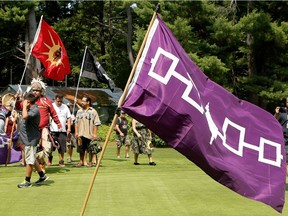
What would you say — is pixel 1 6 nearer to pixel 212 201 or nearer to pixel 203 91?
pixel 212 201

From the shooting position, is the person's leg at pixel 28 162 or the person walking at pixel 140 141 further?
the person walking at pixel 140 141

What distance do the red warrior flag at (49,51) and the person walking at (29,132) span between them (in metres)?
5.64

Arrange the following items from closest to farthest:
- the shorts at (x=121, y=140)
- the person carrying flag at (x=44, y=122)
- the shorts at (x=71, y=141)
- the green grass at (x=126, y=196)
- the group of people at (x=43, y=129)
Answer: the green grass at (x=126, y=196) → the group of people at (x=43, y=129) → the person carrying flag at (x=44, y=122) → the shorts at (x=71, y=141) → the shorts at (x=121, y=140)

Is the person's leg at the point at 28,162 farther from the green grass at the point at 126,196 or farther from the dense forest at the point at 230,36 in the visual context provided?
the dense forest at the point at 230,36

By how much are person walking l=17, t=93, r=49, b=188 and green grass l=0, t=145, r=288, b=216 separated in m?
0.37

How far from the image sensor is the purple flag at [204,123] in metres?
5.40

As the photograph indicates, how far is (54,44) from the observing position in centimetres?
1616

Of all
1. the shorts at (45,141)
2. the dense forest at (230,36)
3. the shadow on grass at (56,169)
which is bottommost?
the shadow on grass at (56,169)

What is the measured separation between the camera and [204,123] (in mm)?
5492

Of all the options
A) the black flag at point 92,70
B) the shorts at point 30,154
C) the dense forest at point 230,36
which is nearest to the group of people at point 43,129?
the shorts at point 30,154

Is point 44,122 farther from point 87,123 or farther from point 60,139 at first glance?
point 87,123

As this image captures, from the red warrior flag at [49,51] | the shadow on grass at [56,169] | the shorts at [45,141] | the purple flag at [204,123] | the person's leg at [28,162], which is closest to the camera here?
the purple flag at [204,123]

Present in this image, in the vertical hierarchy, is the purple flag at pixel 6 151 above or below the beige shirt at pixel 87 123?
below

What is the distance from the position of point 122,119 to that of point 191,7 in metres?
13.0
